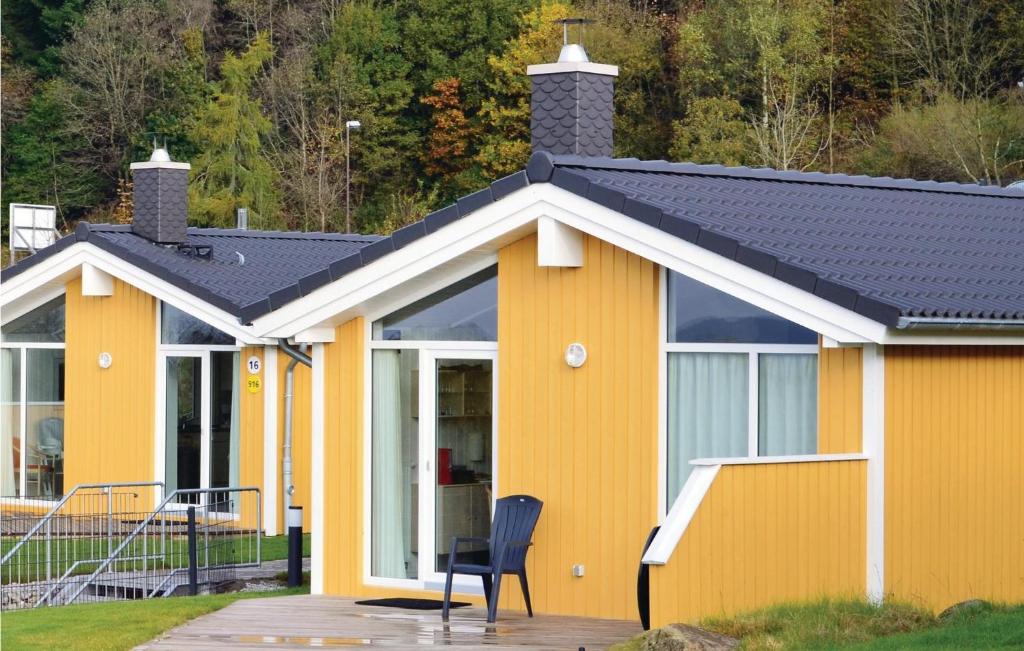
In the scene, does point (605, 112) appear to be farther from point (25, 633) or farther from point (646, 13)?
point (646, 13)

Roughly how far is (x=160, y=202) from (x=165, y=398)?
268 cm

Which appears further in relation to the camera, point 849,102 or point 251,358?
point 849,102

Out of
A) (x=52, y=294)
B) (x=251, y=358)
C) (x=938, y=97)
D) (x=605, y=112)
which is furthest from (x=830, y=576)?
(x=938, y=97)

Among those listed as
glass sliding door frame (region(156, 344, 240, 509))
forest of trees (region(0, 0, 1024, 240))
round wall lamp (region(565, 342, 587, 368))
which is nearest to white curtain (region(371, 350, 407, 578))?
round wall lamp (region(565, 342, 587, 368))

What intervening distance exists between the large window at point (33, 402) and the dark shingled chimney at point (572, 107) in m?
10.4

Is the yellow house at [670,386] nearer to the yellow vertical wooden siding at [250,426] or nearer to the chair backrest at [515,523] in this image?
the chair backrest at [515,523]

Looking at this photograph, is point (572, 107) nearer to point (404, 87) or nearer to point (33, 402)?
point (33, 402)

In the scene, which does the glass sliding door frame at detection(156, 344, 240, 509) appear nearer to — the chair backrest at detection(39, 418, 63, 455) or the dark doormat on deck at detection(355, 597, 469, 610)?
the chair backrest at detection(39, 418, 63, 455)

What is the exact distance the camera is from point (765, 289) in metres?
11.6

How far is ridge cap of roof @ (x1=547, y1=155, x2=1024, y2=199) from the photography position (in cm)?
1334

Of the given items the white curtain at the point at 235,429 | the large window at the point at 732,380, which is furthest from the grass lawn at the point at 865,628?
the white curtain at the point at 235,429

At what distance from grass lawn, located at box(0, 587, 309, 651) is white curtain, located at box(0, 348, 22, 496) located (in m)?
9.09

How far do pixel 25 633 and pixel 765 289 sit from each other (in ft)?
19.1

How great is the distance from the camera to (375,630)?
39.5ft
